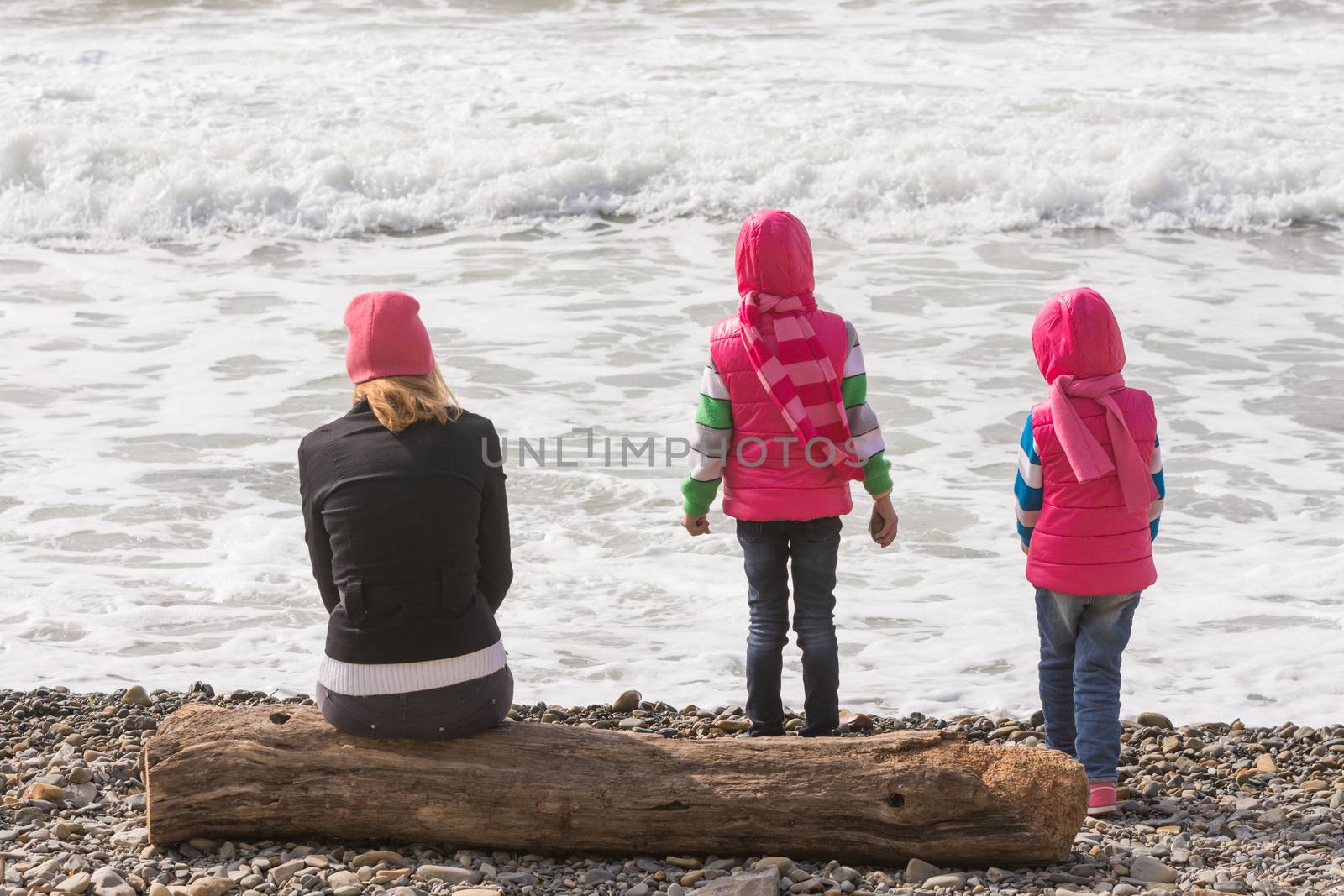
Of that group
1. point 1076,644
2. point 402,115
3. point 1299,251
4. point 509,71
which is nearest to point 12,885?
point 1076,644

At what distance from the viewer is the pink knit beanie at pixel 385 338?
3.51 m

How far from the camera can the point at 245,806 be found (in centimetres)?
355

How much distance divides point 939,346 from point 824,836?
23.9ft

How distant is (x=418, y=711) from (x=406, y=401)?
0.77 meters

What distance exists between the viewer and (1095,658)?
13.0 ft

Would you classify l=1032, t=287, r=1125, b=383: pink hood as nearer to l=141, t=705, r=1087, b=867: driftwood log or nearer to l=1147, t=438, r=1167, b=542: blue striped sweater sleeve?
l=1147, t=438, r=1167, b=542: blue striped sweater sleeve

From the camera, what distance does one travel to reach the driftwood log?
3.44 m

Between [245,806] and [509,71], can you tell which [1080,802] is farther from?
[509,71]

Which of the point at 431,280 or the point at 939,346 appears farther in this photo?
the point at 431,280

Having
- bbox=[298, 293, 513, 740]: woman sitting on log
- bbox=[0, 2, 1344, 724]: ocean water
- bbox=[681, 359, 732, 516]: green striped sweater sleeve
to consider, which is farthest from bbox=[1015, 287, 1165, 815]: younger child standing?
bbox=[298, 293, 513, 740]: woman sitting on log

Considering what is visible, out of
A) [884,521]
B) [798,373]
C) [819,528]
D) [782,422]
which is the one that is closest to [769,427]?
[782,422]

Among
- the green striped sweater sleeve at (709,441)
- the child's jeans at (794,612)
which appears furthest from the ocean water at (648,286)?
the green striped sweater sleeve at (709,441)

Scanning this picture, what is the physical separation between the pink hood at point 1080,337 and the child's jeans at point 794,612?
0.81 meters

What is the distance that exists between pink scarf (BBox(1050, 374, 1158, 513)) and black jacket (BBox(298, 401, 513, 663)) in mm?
1540
